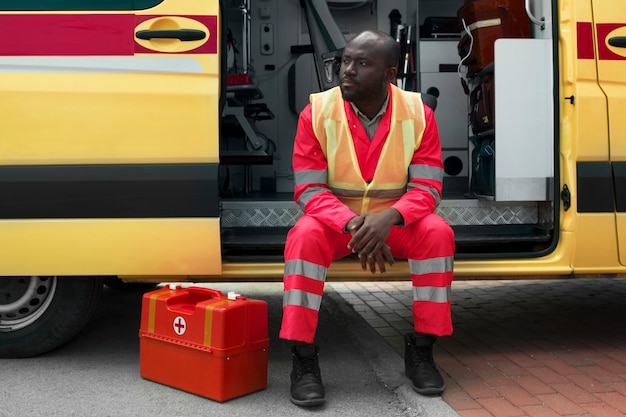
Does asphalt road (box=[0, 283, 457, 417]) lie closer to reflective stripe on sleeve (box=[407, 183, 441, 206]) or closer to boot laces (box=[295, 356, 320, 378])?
boot laces (box=[295, 356, 320, 378])

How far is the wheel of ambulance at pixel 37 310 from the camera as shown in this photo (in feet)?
10.8

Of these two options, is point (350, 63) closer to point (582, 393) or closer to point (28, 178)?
point (28, 178)

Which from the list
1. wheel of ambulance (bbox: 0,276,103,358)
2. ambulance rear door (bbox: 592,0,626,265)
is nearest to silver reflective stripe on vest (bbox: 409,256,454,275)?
ambulance rear door (bbox: 592,0,626,265)

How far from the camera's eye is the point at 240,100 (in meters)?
4.58

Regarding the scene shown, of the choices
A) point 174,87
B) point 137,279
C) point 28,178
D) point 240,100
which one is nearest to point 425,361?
point 137,279

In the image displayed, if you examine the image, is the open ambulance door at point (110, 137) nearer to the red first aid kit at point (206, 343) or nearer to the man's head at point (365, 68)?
the red first aid kit at point (206, 343)

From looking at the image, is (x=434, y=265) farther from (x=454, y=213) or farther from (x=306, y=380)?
(x=454, y=213)

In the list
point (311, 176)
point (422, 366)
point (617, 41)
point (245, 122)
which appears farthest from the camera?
point (245, 122)

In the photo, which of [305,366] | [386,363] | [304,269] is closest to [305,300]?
[304,269]

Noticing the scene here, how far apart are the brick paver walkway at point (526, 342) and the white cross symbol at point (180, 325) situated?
1.14 m

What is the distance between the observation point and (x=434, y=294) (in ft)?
9.23

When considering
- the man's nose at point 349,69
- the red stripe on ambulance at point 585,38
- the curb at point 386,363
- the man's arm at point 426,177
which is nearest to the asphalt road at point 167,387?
the curb at point 386,363

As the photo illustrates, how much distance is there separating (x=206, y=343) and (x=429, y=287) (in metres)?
0.96

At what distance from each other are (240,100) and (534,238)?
220cm
